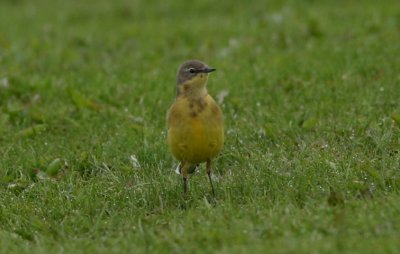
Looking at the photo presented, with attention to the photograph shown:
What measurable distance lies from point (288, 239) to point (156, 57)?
6456 millimetres

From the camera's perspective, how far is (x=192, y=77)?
669 centimetres

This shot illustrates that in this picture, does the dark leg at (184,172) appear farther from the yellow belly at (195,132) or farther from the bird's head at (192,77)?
the bird's head at (192,77)

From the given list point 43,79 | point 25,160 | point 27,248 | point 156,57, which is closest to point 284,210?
point 27,248

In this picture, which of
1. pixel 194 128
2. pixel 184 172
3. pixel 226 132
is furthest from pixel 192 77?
pixel 226 132

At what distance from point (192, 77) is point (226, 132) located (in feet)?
4.59

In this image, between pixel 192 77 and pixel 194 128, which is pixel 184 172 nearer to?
pixel 194 128

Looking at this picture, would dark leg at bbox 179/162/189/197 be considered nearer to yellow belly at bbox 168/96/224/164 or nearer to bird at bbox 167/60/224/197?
bird at bbox 167/60/224/197

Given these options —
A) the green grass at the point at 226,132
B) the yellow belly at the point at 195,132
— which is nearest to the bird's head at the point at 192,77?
the yellow belly at the point at 195,132

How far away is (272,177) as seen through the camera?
256 inches

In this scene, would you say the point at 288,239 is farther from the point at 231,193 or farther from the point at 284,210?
the point at 231,193

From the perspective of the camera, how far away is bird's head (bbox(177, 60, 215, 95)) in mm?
6629

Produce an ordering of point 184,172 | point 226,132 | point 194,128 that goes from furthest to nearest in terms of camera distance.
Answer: point 226,132
point 184,172
point 194,128

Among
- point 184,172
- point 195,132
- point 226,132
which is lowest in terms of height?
point 226,132

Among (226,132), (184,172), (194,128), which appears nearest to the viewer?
(194,128)
